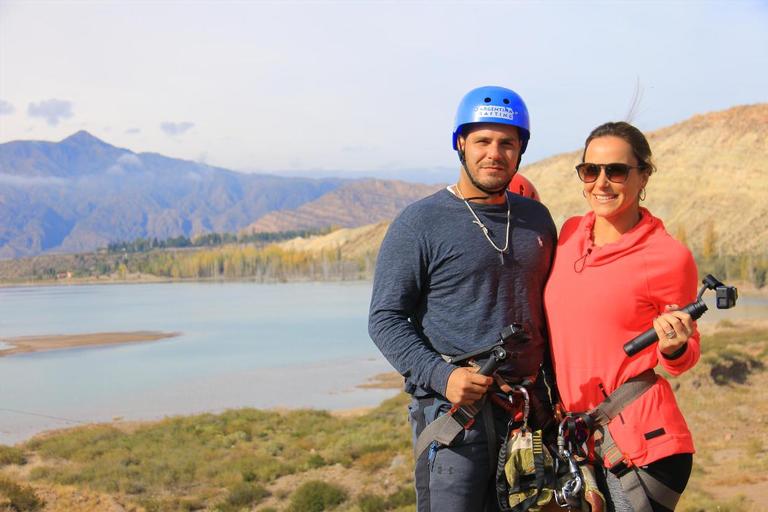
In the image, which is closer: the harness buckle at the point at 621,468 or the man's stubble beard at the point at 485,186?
the harness buckle at the point at 621,468

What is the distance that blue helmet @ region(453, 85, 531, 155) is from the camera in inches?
133

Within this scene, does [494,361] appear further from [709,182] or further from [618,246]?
[709,182]

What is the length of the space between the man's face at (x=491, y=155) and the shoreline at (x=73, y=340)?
52.5 m

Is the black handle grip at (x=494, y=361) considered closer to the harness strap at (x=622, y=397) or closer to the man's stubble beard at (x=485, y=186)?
the harness strap at (x=622, y=397)

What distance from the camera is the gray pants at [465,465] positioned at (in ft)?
10.5

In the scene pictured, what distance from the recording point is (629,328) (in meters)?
3.15

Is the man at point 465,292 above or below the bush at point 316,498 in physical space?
above

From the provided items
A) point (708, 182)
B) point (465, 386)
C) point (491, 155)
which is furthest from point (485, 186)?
point (708, 182)

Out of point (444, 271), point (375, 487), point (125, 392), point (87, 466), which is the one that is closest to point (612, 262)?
point (444, 271)

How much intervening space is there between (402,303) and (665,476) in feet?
4.15

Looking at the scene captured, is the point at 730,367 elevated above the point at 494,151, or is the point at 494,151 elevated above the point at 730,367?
the point at 494,151

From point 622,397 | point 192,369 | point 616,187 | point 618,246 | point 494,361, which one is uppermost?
point 616,187

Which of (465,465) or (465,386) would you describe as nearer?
(465,386)

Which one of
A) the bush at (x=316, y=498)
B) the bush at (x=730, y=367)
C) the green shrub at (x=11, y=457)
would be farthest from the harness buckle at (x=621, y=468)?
the bush at (x=730, y=367)
